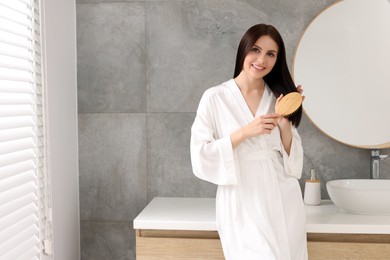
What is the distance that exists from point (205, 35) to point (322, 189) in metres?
1.05

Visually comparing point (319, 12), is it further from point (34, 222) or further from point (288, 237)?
point (34, 222)

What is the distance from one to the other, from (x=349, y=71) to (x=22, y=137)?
64.4 inches

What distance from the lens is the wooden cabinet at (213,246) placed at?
6.69 feet

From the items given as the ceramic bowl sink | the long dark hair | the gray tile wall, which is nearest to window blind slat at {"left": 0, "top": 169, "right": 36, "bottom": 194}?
the gray tile wall

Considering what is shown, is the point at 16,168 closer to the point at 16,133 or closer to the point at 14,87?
the point at 16,133

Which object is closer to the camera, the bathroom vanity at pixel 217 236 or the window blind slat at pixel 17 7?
the window blind slat at pixel 17 7

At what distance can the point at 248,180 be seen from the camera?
77.2 inches

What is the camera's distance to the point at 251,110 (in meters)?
2.02

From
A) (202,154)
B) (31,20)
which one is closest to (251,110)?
(202,154)

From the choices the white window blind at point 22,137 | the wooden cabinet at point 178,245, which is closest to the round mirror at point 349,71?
the wooden cabinet at point 178,245

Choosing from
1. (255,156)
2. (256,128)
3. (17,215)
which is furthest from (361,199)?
(17,215)

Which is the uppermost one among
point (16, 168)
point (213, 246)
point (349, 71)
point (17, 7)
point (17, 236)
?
point (17, 7)

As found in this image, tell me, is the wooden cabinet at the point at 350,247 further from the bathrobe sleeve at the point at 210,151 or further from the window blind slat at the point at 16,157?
the window blind slat at the point at 16,157

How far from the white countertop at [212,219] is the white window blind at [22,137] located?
461 millimetres
